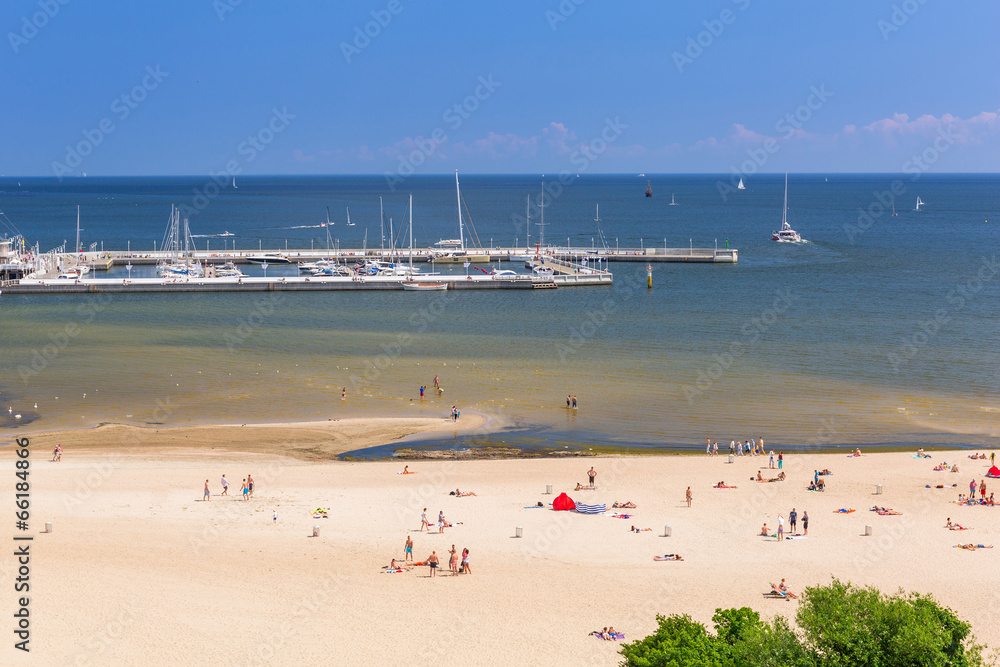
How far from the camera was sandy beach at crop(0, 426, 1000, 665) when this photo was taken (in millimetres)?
21438

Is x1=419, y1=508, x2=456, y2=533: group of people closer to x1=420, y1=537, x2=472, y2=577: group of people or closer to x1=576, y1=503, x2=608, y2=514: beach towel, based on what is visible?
x1=420, y1=537, x2=472, y2=577: group of people

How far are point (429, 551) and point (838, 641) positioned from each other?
1314cm

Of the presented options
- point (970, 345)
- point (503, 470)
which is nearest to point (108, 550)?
point (503, 470)

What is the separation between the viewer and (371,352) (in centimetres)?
5722

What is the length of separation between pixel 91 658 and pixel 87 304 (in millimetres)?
62532

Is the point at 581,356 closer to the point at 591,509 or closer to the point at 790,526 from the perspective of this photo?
the point at 591,509

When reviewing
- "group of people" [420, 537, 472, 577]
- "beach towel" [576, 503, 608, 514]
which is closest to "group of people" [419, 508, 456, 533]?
"group of people" [420, 537, 472, 577]

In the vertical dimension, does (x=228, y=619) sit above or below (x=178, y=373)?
below

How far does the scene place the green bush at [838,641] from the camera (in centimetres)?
1569

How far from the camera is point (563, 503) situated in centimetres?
3020

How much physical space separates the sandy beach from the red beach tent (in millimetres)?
382

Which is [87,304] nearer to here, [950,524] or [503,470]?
[503,470]

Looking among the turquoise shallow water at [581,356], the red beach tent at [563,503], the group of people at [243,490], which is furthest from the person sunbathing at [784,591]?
the group of people at [243,490]

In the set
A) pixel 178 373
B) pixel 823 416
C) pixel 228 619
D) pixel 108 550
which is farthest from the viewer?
pixel 178 373
